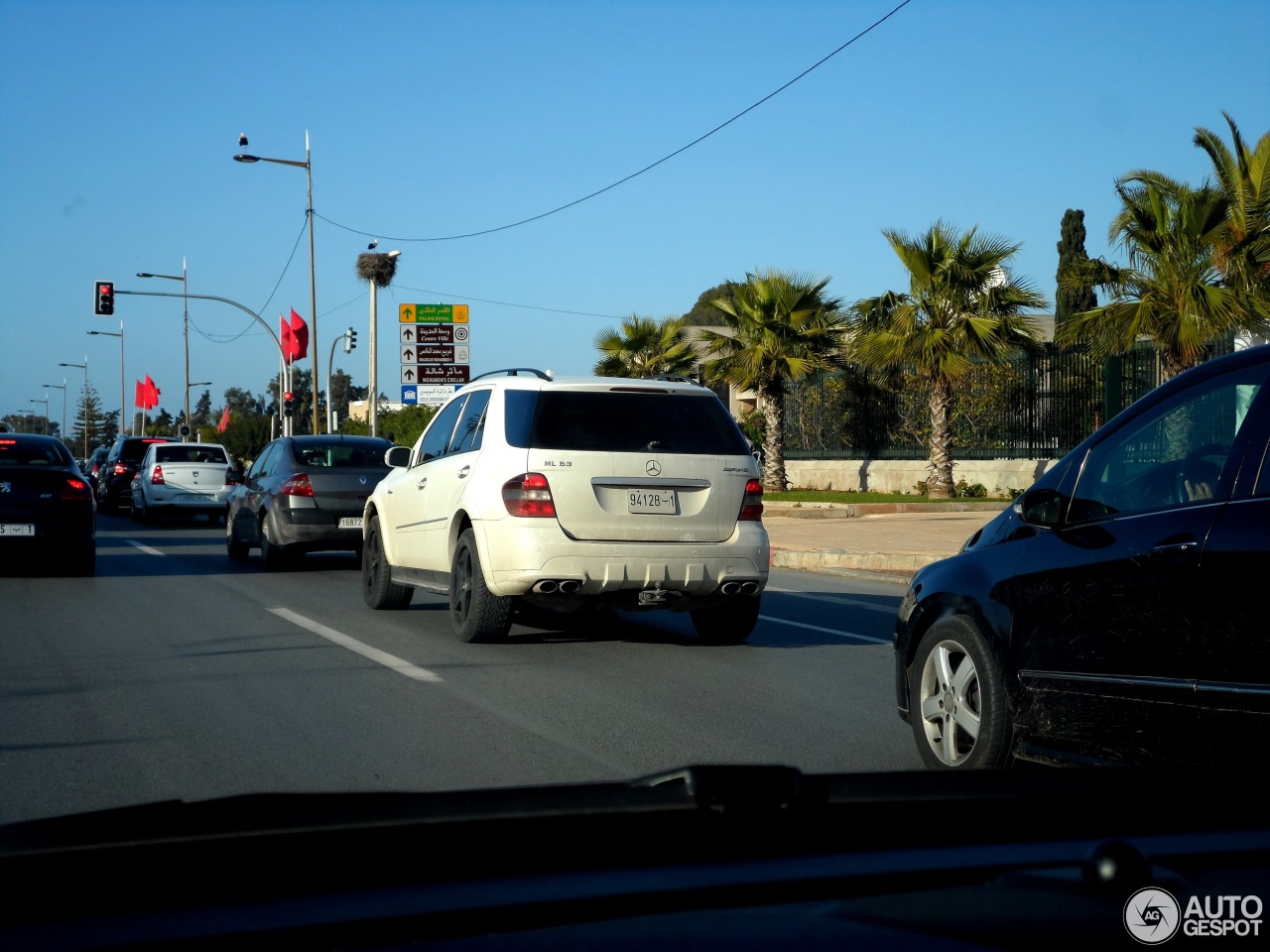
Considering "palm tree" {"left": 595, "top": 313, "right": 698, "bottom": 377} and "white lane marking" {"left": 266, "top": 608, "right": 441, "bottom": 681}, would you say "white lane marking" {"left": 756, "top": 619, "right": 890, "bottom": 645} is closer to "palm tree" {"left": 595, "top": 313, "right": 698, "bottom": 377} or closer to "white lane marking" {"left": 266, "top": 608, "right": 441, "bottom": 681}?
"white lane marking" {"left": 266, "top": 608, "right": 441, "bottom": 681}

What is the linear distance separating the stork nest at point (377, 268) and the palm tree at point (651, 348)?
21.9 ft

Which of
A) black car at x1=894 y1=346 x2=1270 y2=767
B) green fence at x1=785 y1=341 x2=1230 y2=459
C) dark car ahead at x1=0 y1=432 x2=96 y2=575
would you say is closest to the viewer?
black car at x1=894 y1=346 x2=1270 y2=767

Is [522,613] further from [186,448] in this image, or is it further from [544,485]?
[186,448]

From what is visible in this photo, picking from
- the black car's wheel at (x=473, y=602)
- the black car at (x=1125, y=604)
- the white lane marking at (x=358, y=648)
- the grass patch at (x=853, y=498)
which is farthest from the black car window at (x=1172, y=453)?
the grass patch at (x=853, y=498)

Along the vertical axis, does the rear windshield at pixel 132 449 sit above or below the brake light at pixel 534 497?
above

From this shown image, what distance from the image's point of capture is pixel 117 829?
225 cm

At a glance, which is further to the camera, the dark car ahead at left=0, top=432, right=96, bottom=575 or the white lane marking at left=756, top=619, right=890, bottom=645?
the dark car ahead at left=0, top=432, right=96, bottom=575

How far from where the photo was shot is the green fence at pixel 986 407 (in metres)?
26.3

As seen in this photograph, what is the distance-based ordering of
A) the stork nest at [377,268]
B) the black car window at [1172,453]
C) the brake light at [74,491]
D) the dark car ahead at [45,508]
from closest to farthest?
1. the black car window at [1172,453]
2. the dark car ahead at [45,508]
3. the brake light at [74,491]
4. the stork nest at [377,268]

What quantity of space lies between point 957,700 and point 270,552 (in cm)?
1177

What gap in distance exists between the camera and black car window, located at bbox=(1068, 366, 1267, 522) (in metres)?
4.30

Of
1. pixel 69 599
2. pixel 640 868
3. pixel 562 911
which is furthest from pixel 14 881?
pixel 69 599

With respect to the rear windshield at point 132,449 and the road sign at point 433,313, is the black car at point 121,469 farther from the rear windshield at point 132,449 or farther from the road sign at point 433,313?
the road sign at point 433,313

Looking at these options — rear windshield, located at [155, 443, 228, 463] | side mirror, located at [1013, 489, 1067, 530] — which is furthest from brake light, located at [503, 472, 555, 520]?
rear windshield, located at [155, 443, 228, 463]
